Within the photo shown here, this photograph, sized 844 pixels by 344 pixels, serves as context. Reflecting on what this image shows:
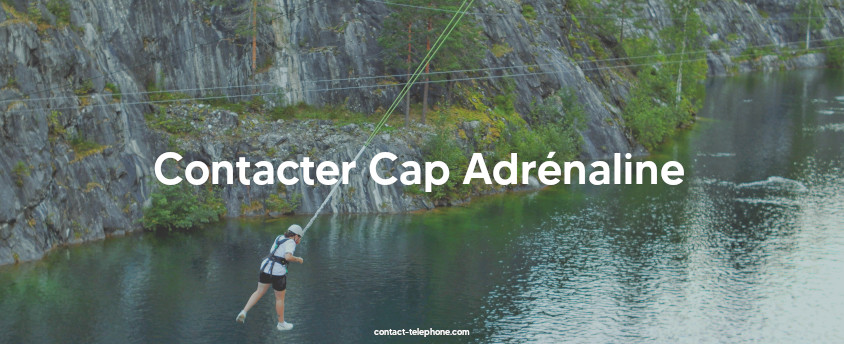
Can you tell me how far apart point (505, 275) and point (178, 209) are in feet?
59.7

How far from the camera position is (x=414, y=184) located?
49719 millimetres

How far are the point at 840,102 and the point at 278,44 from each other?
225 ft

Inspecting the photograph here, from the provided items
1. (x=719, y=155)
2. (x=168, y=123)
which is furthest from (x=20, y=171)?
(x=719, y=155)

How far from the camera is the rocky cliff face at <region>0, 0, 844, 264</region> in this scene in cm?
3981

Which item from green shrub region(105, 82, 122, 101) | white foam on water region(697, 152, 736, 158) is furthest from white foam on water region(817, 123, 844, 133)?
green shrub region(105, 82, 122, 101)

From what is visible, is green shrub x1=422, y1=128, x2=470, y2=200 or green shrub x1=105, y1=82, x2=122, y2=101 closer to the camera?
green shrub x1=105, y1=82, x2=122, y2=101

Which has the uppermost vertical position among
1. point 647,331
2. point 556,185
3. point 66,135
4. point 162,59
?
point 162,59

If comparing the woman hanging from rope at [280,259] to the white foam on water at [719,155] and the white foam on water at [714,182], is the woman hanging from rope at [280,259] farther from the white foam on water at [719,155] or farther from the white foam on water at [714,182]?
the white foam on water at [719,155]

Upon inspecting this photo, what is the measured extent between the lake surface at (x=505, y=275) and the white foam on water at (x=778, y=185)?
0.40ft

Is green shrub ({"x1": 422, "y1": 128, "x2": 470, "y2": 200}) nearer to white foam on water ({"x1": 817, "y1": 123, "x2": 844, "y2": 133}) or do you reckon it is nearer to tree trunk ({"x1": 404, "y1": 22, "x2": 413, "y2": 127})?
tree trunk ({"x1": 404, "y1": 22, "x2": 413, "y2": 127})

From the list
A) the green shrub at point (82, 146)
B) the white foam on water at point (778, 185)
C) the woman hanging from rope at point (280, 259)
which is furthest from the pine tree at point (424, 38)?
the woman hanging from rope at point (280, 259)

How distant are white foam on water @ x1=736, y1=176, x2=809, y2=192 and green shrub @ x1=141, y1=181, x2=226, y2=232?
33.7 meters

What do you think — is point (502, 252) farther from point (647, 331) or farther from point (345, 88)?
point (345, 88)

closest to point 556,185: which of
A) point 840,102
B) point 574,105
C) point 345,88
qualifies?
point 574,105
